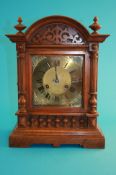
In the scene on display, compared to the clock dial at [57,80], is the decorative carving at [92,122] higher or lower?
lower

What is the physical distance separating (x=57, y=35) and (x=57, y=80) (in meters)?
0.23

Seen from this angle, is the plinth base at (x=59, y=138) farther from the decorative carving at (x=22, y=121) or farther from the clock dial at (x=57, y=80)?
the clock dial at (x=57, y=80)

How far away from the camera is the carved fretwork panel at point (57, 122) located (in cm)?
121

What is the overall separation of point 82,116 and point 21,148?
35 centimetres

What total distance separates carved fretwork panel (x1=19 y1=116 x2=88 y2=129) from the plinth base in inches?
2.1

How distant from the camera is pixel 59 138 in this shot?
1.16 meters

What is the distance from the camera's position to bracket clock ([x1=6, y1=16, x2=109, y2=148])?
116 cm

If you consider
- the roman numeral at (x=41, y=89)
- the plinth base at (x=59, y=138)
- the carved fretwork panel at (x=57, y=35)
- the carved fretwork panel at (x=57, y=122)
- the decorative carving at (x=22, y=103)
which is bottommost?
the plinth base at (x=59, y=138)

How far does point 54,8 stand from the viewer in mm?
1493

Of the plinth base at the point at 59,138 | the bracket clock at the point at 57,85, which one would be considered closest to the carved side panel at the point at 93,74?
the bracket clock at the point at 57,85

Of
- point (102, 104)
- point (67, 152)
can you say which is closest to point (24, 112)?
point (67, 152)

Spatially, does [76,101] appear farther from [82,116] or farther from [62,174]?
[62,174]

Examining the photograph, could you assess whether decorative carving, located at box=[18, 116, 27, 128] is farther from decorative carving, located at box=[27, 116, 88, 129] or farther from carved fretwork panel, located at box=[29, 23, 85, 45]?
carved fretwork panel, located at box=[29, 23, 85, 45]

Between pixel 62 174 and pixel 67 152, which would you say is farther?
pixel 67 152
